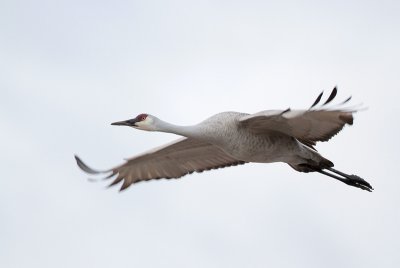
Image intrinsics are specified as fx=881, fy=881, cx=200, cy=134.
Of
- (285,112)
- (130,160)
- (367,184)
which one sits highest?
(285,112)

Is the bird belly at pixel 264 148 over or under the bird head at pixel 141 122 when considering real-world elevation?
under

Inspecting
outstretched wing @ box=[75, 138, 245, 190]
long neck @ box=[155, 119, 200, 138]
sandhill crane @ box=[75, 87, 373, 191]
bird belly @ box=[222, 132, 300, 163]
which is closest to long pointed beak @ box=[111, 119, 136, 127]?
sandhill crane @ box=[75, 87, 373, 191]

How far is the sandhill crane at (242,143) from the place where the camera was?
592 inches

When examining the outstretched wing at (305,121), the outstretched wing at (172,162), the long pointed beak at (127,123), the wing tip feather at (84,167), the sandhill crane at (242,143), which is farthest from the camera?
the outstretched wing at (172,162)

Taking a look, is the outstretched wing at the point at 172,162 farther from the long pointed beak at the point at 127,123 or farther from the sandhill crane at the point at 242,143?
the long pointed beak at the point at 127,123

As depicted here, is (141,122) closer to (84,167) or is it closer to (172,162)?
(84,167)

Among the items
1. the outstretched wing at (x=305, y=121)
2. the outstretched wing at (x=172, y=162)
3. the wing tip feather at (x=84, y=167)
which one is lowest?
the outstretched wing at (x=172, y=162)

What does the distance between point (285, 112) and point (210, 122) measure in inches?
69.3

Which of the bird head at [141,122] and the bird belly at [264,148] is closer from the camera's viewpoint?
the bird belly at [264,148]

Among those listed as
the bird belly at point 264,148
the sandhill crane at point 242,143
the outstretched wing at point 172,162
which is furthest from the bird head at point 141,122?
the bird belly at point 264,148

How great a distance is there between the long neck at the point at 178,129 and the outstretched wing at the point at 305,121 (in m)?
0.85

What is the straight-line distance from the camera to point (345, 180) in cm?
1772

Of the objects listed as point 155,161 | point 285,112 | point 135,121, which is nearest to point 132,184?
point 155,161

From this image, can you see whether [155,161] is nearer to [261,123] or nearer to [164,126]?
[164,126]
